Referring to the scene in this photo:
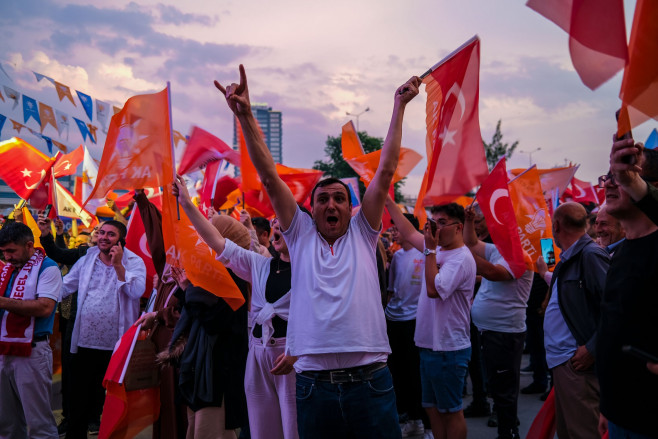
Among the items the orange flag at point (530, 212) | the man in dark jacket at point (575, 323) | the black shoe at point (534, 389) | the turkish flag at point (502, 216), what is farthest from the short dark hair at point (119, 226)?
the black shoe at point (534, 389)

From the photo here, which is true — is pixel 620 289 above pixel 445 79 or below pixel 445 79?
below

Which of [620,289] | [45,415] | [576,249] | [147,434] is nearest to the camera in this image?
[620,289]

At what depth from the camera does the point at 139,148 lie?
14.4 ft

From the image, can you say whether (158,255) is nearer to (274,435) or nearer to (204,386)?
(204,386)

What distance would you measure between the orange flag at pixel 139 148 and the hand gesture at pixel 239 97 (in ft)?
5.19

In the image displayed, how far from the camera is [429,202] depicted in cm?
403

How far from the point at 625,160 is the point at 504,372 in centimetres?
338

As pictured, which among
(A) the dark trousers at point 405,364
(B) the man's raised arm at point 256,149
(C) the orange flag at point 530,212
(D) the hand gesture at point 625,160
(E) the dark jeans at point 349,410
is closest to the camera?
(D) the hand gesture at point 625,160

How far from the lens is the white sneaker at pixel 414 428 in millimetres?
5949

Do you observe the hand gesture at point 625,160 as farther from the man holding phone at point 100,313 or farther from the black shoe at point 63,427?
the black shoe at point 63,427

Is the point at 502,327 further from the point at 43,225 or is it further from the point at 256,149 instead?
the point at 43,225

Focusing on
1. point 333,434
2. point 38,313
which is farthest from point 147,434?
point 333,434

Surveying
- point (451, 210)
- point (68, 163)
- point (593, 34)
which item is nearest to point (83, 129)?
point (68, 163)

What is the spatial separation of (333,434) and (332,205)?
117 centimetres
